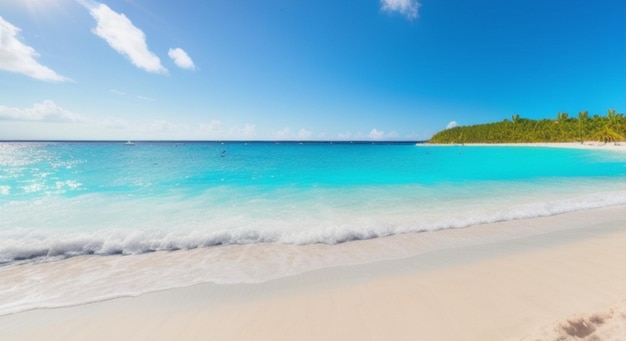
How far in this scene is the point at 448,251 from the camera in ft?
20.2

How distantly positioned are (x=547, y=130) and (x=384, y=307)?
145023 mm

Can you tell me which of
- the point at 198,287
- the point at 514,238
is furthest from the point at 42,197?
the point at 514,238

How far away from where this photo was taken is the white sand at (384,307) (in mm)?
3408

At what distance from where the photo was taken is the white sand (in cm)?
341

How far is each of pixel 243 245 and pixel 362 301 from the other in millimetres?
3811

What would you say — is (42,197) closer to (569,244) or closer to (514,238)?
(514,238)

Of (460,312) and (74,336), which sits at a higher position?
(460,312)

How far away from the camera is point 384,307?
391cm

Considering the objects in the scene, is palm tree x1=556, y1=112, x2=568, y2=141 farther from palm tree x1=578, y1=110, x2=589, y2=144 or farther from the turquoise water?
the turquoise water

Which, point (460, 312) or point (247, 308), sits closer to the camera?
point (460, 312)

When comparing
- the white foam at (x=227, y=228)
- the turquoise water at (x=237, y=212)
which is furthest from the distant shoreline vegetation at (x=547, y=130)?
the white foam at (x=227, y=228)

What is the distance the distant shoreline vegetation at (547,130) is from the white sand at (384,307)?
112785 millimetres

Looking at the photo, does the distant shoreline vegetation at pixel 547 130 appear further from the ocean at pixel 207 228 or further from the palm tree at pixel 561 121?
the ocean at pixel 207 228

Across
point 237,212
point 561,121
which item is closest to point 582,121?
point 561,121
